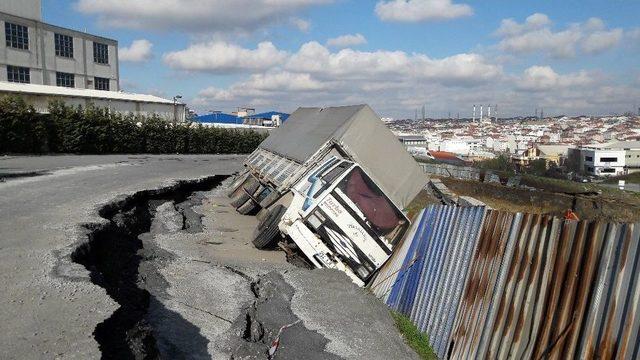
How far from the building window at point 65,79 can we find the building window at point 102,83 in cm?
282

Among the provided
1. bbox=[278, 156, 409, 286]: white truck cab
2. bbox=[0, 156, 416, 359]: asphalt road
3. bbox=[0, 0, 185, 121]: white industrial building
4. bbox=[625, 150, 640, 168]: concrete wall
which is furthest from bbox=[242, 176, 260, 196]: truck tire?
bbox=[625, 150, 640, 168]: concrete wall

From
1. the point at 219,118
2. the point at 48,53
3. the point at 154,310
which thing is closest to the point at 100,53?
the point at 48,53

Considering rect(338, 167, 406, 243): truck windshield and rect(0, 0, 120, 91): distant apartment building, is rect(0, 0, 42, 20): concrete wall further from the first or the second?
rect(338, 167, 406, 243): truck windshield

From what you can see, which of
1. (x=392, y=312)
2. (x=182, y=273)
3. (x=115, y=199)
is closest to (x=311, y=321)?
(x=392, y=312)

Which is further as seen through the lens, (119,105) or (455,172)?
(119,105)

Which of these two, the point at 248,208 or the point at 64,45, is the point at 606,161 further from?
the point at 64,45

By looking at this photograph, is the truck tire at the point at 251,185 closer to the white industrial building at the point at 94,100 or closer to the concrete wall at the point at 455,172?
the concrete wall at the point at 455,172

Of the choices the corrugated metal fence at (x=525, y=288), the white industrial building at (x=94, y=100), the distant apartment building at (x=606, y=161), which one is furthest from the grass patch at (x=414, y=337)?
the distant apartment building at (x=606, y=161)

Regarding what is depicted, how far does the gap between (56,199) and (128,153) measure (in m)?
19.7

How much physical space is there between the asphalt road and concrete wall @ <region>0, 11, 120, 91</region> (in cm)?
3159

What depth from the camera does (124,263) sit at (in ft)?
25.6

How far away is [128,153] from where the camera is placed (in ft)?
97.1

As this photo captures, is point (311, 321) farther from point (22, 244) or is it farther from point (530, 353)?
point (22, 244)

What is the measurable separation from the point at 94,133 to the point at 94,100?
10139 millimetres
